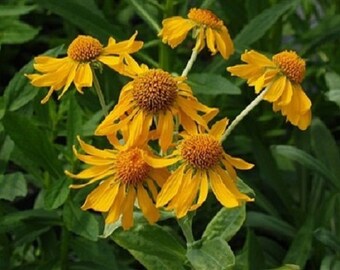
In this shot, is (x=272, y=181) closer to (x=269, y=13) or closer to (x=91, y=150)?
(x=269, y=13)

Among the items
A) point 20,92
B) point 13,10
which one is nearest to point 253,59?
point 20,92

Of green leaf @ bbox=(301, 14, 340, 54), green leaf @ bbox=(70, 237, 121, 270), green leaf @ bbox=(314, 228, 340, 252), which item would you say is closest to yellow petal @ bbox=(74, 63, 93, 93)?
green leaf @ bbox=(70, 237, 121, 270)

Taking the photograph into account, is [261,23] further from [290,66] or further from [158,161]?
[158,161]

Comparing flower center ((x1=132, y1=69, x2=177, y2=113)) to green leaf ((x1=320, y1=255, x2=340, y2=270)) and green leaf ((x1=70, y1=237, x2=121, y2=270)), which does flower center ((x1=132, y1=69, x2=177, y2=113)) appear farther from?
green leaf ((x1=320, y1=255, x2=340, y2=270))

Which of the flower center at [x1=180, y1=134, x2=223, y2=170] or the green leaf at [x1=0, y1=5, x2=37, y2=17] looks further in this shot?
the green leaf at [x1=0, y1=5, x2=37, y2=17]

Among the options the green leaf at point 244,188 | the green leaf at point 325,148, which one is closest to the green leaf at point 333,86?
the green leaf at point 325,148

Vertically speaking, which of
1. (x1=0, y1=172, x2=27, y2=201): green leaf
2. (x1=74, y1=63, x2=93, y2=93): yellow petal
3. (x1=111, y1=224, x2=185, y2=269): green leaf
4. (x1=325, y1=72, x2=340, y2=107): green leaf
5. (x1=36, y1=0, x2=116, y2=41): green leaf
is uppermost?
(x1=74, y1=63, x2=93, y2=93): yellow petal
